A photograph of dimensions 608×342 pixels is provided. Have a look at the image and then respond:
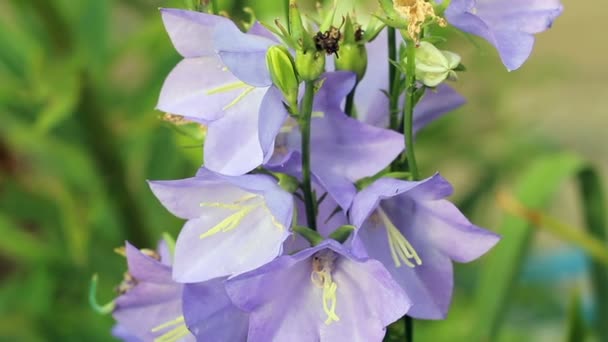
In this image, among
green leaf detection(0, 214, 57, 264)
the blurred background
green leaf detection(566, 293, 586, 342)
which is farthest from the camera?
green leaf detection(0, 214, 57, 264)

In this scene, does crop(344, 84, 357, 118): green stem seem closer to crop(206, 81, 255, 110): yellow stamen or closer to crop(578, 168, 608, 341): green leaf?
crop(206, 81, 255, 110): yellow stamen

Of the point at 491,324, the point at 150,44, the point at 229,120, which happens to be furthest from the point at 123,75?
the point at 229,120

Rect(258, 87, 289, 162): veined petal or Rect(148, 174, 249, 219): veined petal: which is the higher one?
Rect(258, 87, 289, 162): veined petal

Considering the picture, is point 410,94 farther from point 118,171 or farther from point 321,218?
point 118,171

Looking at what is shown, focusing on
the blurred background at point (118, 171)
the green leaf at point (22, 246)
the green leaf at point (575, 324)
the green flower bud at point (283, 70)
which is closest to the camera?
the green flower bud at point (283, 70)

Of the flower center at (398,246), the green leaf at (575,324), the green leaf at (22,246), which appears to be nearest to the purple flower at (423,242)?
the flower center at (398,246)

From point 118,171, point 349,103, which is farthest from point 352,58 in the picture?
point 118,171

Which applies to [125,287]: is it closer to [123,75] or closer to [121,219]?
[121,219]

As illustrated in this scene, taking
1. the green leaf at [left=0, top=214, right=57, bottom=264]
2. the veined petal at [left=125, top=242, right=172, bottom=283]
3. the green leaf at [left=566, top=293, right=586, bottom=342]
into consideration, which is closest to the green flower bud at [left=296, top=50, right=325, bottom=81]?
the veined petal at [left=125, top=242, right=172, bottom=283]

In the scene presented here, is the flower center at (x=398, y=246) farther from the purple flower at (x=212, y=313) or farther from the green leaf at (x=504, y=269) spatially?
the green leaf at (x=504, y=269)
